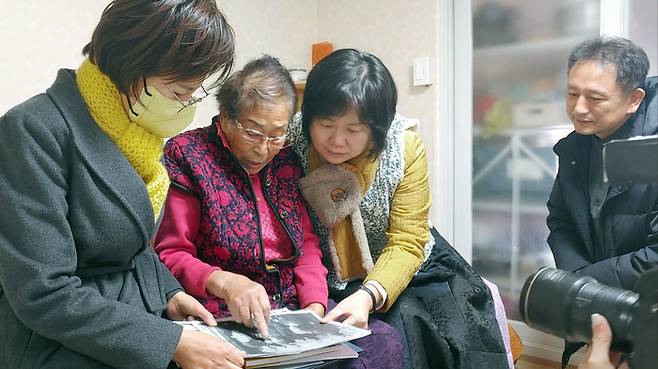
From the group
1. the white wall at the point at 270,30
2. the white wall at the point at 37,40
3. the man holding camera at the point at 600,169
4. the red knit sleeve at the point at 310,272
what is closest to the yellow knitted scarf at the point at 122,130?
the red knit sleeve at the point at 310,272

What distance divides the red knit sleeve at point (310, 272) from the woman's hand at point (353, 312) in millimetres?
77

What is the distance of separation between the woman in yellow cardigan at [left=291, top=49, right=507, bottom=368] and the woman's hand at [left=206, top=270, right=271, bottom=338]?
0.71 ft

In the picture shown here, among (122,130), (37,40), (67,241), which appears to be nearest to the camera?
(67,241)

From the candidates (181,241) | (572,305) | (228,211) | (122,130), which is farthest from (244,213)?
(572,305)

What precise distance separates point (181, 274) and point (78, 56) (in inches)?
42.2

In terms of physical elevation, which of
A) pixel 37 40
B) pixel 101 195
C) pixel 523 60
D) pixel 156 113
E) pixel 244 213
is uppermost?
pixel 37 40

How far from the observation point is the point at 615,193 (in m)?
1.36

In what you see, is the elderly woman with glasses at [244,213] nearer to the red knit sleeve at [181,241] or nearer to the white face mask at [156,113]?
the red knit sleeve at [181,241]

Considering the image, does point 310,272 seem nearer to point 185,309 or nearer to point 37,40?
point 185,309

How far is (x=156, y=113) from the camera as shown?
3.18ft

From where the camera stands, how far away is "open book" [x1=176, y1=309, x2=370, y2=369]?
3.07ft

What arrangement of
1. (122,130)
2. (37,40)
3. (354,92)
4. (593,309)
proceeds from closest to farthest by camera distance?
(593,309)
(122,130)
(354,92)
(37,40)

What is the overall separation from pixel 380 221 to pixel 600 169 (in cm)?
58

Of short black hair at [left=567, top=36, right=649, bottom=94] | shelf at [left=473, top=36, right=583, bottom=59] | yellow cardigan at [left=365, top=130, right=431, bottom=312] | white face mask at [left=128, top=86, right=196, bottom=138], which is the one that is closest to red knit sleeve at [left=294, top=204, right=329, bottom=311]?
yellow cardigan at [left=365, top=130, right=431, bottom=312]
